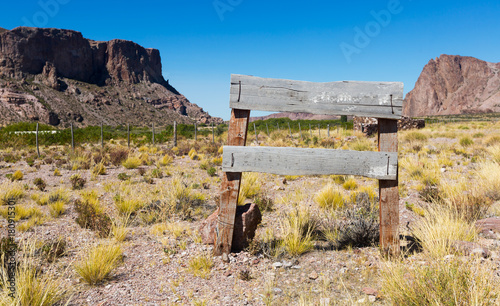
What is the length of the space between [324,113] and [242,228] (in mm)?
1816

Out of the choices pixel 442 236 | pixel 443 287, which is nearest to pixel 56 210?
pixel 443 287

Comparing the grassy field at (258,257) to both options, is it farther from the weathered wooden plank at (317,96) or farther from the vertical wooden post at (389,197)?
the weathered wooden plank at (317,96)

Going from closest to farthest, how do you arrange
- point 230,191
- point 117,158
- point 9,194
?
point 230,191, point 9,194, point 117,158

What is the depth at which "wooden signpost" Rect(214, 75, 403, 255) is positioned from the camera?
3488 millimetres

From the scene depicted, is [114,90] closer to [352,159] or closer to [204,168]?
[204,168]

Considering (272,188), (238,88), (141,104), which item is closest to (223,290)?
(238,88)

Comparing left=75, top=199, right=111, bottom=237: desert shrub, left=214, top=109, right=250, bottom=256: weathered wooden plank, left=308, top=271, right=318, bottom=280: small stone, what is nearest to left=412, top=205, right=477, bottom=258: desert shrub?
left=308, top=271, right=318, bottom=280: small stone

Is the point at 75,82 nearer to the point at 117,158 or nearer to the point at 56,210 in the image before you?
the point at 117,158

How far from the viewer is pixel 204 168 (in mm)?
11422

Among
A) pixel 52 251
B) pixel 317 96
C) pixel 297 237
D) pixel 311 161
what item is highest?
pixel 317 96

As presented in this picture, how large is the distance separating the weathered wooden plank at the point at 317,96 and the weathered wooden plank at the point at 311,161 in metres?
0.48

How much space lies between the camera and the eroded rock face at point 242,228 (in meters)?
3.96

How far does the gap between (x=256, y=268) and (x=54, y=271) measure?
239 centimetres

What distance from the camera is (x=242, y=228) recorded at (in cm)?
394
